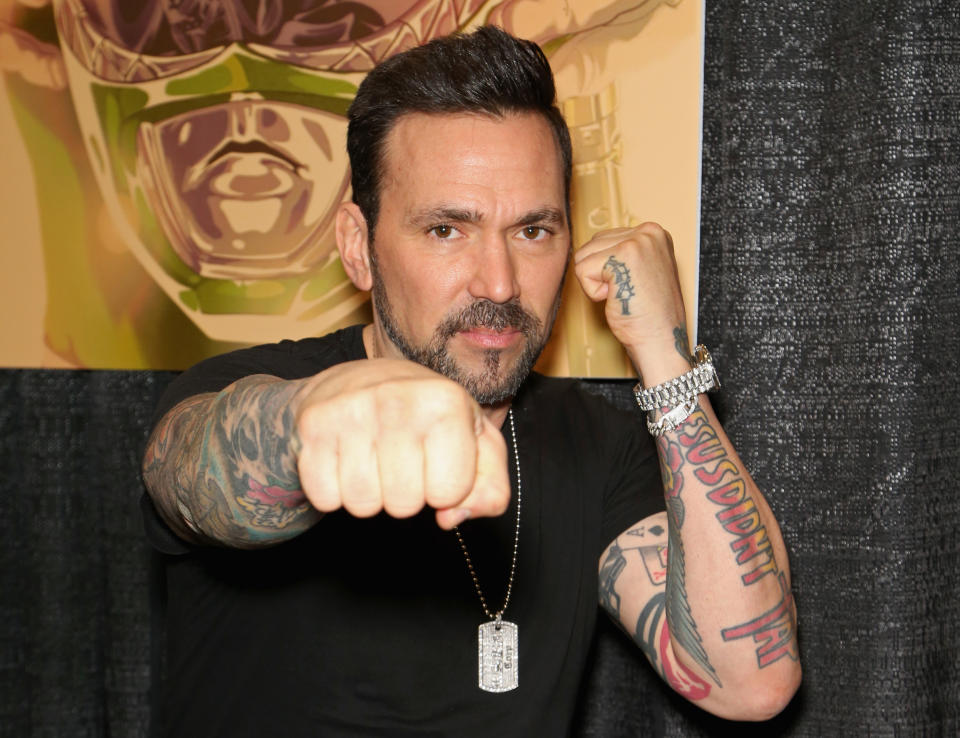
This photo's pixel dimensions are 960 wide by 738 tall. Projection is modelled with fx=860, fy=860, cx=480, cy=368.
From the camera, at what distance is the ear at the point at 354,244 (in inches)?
45.4

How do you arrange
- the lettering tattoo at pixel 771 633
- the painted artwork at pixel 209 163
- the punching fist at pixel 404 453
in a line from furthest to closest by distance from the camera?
the painted artwork at pixel 209 163
the lettering tattoo at pixel 771 633
the punching fist at pixel 404 453

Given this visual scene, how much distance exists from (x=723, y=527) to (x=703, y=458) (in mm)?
81

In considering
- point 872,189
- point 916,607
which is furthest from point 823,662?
point 872,189

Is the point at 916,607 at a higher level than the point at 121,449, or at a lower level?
lower

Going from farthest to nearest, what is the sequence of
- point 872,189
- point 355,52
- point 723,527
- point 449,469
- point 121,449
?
point 121,449, point 355,52, point 872,189, point 723,527, point 449,469

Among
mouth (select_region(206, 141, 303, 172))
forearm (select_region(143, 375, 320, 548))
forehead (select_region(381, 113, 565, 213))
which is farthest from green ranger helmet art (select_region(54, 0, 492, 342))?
forearm (select_region(143, 375, 320, 548))

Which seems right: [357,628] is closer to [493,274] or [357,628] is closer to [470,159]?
[493,274]

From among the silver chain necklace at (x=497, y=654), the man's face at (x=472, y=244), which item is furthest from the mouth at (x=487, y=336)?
the silver chain necklace at (x=497, y=654)

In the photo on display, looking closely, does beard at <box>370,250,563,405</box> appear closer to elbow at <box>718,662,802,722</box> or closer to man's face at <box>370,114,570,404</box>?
man's face at <box>370,114,570,404</box>

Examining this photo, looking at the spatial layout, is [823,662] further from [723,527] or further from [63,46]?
[63,46]

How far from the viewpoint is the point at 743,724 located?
1243 millimetres

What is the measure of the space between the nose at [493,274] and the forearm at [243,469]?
1.26ft

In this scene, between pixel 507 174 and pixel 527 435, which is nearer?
pixel 507 174

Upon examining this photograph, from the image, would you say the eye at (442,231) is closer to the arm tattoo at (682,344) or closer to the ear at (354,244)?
the ear at (354,244)
